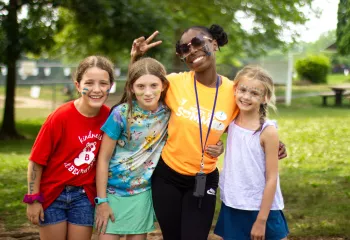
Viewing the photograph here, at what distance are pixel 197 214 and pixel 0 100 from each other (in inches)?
836

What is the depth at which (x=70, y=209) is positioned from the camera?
3.24 metres

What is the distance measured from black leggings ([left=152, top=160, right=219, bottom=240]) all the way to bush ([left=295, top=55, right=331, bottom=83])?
3106 cm

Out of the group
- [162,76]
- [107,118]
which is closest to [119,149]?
[107,118]

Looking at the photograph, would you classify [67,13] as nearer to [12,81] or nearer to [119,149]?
[12,81]

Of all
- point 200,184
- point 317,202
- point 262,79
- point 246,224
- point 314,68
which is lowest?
point 317,202

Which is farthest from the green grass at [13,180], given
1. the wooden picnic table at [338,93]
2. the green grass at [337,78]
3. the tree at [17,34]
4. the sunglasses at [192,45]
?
the green grass at [337,78]

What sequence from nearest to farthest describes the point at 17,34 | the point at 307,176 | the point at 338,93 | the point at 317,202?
1. the point at 317,202
2. the point at 307,176
3. the point at 17,34
4. the point at 338,93

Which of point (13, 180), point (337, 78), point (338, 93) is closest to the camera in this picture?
point (13, 180)

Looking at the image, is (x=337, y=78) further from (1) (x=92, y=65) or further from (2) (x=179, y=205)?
(1) (x=92, y=65)

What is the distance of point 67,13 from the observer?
1377 cm

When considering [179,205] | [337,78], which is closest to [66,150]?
[179,205]

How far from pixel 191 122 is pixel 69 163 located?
0.73 metres

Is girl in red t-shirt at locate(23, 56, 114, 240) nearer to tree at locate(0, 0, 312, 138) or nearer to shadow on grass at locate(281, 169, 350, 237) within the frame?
shadow on grass at locate(281, 169, 350, 237)

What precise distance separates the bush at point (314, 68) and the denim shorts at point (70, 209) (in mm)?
31248
